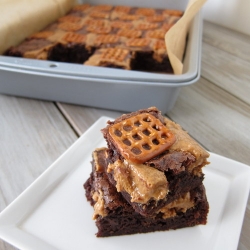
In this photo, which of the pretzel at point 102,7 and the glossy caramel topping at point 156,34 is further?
the pretzel at point 102,7

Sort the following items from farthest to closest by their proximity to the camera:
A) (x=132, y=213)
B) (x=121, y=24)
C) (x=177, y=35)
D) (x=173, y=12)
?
(x=173, y=12) → (x=121, y=24) → (x=177, y=35) → (x=132, y=213)

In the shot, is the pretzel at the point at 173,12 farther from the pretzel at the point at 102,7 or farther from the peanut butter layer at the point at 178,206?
the peanut butter layer at the point at 178,206

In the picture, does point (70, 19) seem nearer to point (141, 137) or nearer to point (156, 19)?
point (156, 19)

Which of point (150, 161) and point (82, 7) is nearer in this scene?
point (150, 161)

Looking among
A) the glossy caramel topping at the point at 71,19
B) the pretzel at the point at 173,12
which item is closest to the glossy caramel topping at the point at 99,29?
the glossy caramel topping at the point at 71,19

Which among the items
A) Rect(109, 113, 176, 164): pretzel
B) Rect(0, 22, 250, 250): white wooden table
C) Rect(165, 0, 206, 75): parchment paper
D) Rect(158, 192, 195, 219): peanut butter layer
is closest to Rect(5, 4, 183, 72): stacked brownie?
Rect(165, 0, 206, 75): parchment paper

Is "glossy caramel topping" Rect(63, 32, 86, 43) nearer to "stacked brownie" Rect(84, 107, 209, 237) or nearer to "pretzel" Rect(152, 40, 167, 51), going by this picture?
"pretzel" Rect(152, 40, 167, 51)

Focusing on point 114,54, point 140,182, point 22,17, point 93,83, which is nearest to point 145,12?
point 114,54
